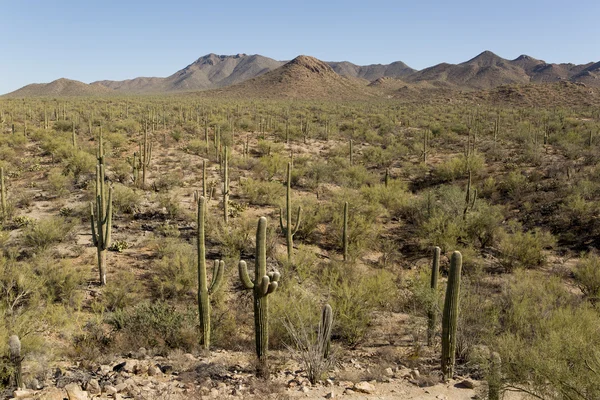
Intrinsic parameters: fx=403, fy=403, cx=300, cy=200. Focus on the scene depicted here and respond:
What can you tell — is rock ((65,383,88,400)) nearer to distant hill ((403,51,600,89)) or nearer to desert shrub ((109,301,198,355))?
desert shrub ((109,301,198,355))

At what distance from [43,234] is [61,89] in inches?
3954

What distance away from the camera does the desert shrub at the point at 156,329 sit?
732 centimetres

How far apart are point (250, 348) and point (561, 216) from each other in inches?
518

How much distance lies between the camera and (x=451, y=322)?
6.73 meters

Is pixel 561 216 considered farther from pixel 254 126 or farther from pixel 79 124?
pixel 79 124

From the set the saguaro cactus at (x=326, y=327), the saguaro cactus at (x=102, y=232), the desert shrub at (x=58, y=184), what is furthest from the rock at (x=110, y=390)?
the desert shrub at (x=58, y=184)

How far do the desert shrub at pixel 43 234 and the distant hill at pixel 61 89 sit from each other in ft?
301

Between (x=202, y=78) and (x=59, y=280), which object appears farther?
(x=202, y=78)

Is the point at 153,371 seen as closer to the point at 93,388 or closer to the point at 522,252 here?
the point at 93,388

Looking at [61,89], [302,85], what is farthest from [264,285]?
[61,89]

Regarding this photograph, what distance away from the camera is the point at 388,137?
3089cm

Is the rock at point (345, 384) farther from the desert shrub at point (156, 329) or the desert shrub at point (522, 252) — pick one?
the desert shrub at point (522, 252)

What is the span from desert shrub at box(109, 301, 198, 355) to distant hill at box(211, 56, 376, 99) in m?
68.2

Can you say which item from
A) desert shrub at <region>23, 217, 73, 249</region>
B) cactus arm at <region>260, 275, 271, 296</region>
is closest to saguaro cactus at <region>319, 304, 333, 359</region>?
cactus arm at <region>260, 275, 271, 296</region>
